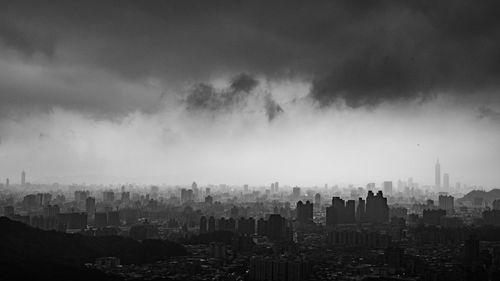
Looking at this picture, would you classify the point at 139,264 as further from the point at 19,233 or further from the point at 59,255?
the point at 19,233

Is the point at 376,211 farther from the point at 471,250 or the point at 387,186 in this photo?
the point at 387,186

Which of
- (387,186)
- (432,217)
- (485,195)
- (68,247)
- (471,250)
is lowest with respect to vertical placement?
(68,247)

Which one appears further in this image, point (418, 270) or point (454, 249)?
point (454, 249)

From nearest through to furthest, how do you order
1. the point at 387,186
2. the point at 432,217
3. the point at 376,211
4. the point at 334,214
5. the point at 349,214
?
the point at 432,217
the point at 334,214
the point at 349,214
the point at 376,211
the point at 387,186

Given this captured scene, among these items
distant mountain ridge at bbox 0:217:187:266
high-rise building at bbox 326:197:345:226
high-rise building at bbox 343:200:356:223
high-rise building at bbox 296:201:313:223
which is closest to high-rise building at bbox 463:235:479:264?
distant mountain ridge at bbox 0:217:187:266

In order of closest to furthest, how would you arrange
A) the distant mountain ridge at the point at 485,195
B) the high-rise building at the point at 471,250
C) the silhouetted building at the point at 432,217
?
the high-rise building at the point at 471,250
the silhouetted building at the point at 432,217
the distant mountain ridge at the point at 485,195

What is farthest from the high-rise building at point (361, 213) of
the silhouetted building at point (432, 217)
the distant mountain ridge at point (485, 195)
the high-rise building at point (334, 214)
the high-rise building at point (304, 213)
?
the distant mountain ridge at point (485, 195)

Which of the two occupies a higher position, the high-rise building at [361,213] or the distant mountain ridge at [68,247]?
the high-rise building at [361,213]

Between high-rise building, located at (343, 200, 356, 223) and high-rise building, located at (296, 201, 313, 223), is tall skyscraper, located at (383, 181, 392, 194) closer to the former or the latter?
high-rise building, located at (343, 200, 356, 223)

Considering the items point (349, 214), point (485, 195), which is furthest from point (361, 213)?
point (485, 195)

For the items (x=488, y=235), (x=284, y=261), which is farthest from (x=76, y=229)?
(x=488, y=235)

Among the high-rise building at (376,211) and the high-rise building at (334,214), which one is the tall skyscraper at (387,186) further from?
the high-rise building at (334,214)
